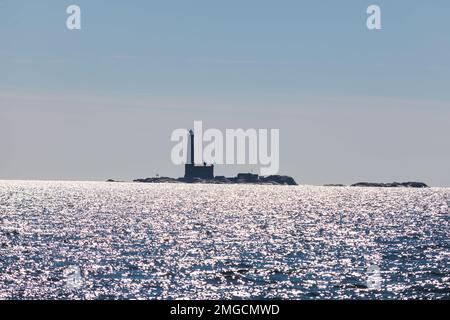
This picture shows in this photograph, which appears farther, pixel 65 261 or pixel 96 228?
pixel 96 228

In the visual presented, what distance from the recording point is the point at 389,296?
5697 centimetres

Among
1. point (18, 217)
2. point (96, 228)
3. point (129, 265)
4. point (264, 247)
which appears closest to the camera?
point (129, 265)

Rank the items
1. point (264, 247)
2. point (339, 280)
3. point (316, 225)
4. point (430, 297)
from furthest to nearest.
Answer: point (316, 225)
point (264, 247)
point (339, 280)
point (430, 297)

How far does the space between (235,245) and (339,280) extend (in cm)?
3418

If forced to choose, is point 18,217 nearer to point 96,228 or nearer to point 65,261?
point 96,228

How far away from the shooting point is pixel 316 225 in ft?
474

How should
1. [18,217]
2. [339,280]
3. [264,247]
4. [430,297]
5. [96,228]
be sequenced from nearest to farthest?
[430,297] → [339,280] → [264,247] → [96,228] → [18,217]

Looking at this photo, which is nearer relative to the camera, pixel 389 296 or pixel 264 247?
pixel 389 296

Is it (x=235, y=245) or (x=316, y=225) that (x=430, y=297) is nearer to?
(x=235, y=245)
